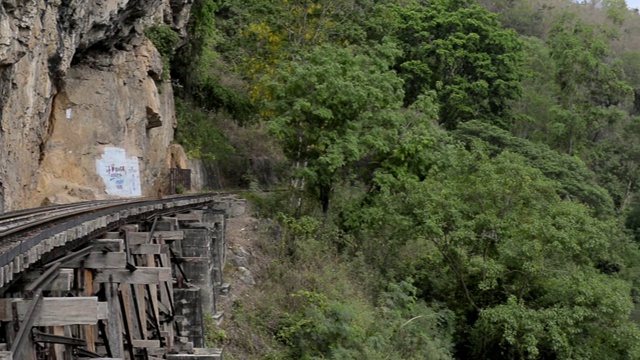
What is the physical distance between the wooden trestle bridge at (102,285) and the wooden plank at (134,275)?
0.01 metres

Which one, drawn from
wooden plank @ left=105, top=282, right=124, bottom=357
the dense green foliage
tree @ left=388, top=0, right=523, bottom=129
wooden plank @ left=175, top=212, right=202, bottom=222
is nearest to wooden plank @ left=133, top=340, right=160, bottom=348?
wooden plank @ left=105, top=282, right=124, bottom=357

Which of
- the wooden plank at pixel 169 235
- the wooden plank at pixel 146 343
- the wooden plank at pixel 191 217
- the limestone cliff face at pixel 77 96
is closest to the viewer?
the wooden plank at pixel 146 343

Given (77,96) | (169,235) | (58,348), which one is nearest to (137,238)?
(169,235)

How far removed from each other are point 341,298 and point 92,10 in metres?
9.33

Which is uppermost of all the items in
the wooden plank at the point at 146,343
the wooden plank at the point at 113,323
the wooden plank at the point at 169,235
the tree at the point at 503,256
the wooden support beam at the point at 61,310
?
the wooden support beam at the point at 61,310

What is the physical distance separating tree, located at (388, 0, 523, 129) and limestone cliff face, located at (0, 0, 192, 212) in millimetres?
13981

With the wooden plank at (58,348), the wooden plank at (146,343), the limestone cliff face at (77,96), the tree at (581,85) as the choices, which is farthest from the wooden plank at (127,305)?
the tree at (581,85)

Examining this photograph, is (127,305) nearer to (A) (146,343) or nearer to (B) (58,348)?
(A) (146,343)

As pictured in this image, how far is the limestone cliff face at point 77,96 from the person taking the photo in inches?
613

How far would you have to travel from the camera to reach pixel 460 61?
132ft

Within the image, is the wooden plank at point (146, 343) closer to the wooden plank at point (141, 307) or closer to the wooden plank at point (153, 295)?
the wooden plank at point (141, 307)

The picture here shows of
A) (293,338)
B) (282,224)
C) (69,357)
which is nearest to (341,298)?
(293,338)

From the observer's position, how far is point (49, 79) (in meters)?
18.2

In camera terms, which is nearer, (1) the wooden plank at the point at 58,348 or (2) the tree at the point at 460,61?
(1) the wooden plank at the point at 58,348
